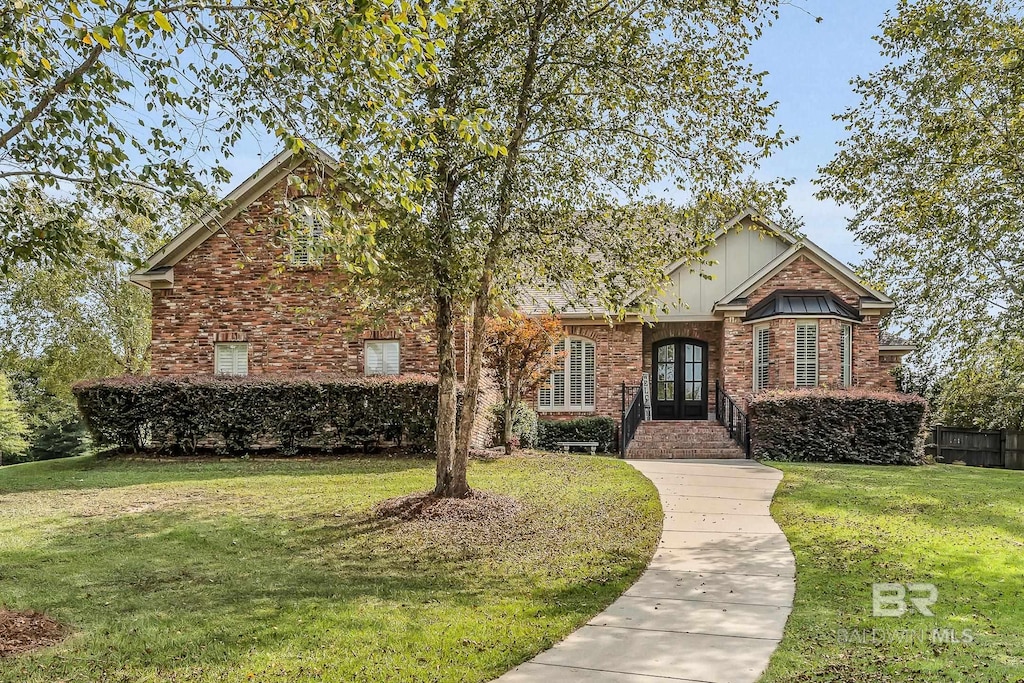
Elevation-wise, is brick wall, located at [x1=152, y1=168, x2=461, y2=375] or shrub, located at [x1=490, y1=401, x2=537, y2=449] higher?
brick wall, located at [x1=152, y1=168, x2=461, y2=375]

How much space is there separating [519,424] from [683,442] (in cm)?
391

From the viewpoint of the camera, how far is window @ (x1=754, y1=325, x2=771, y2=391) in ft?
66.4

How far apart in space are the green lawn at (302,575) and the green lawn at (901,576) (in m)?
1.62

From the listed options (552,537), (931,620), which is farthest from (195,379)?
(931,620)

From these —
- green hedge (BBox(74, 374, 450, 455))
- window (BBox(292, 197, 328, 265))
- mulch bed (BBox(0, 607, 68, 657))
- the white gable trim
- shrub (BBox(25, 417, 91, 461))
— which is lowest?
shrub (BBox(25, 417, 91, 461))

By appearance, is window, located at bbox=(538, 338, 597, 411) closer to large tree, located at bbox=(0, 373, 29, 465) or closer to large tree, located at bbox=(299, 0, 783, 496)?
large tree, located at bbox=(299, 0, 783, 496)

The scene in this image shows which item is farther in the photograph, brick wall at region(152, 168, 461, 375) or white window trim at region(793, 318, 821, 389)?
white window trim at region(793, 318, 821, 389)

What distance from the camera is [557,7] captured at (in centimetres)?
939

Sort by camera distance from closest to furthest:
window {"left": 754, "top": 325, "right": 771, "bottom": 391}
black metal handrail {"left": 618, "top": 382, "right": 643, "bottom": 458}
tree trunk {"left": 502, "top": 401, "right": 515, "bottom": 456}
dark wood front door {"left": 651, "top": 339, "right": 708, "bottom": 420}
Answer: tree trunk {"left": 502, "top": 401, "right": 515, "bottom": 456} < black metal handrail {"left": 618, "top": 382, "right": 643, "bottom": 458} < window {"left": 754, "top": 325, "right": 771, "bottom": 391} < dark wood front door {"left": 651, "top": 339, "right": 708, "bottom": 420}

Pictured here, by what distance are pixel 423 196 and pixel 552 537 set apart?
4.23 meters

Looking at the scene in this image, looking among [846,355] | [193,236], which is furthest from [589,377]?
[193,236]

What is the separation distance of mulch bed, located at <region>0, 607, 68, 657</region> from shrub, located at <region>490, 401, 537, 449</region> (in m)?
11.9

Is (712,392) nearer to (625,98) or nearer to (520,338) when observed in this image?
(520,338)

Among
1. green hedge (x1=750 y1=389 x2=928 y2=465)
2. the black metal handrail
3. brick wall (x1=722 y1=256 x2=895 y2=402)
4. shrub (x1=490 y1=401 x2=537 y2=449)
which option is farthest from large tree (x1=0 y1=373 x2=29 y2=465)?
green hedge (x1=750 y1=389 x2=928 y2=465)
